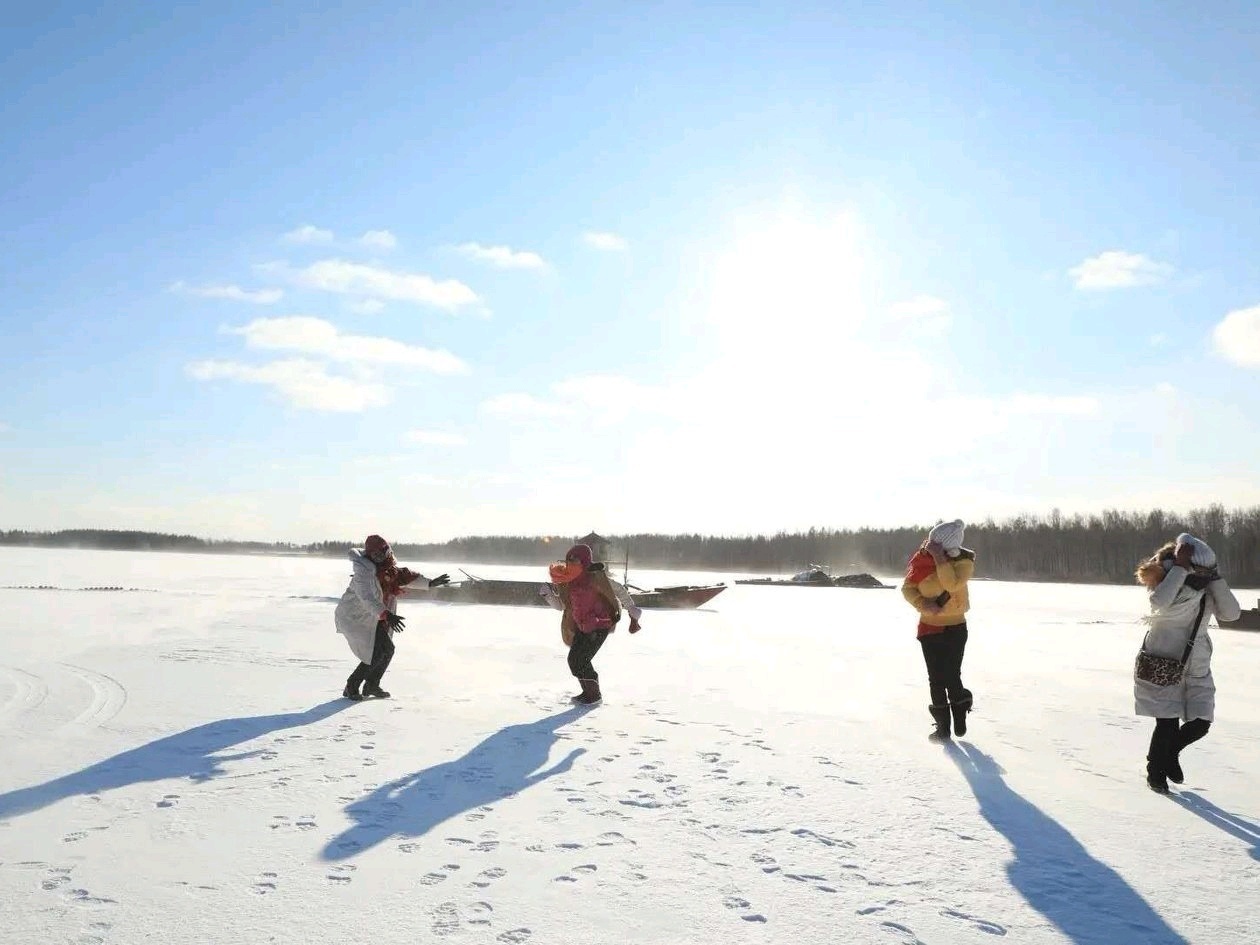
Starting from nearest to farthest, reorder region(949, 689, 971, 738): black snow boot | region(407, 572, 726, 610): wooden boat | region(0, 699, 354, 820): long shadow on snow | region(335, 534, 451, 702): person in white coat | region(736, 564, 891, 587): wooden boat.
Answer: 1. region(0, 699, 354, 820): long shadow on snow
2. region(949, 689, 971, 738): black snow boot
3. region(335, 534, 451, 702): person in white coat
4. region(407, 572, 726, 610): wooden boat
5. region(736, 564, 891, 587): wooden boat

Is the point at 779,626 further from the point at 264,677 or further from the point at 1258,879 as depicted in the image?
the point at 1258,879

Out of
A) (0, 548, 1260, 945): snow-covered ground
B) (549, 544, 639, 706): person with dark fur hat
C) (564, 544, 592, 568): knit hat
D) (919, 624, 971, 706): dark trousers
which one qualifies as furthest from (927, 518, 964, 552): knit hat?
(564, 544, 592, 568): knit hat

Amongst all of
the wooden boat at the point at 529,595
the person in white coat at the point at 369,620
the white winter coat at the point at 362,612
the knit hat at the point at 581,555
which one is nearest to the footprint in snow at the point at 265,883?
the person in white coat at the point at 369,620

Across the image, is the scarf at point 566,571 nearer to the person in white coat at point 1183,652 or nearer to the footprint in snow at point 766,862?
the footprint in snow at point 766,862

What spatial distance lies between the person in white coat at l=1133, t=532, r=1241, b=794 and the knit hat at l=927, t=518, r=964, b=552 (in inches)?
56.0

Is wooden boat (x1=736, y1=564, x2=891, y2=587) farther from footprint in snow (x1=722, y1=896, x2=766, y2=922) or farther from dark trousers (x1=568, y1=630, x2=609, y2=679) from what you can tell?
footprint in snow (x1=722, y1=896, x2=766, y2=922)

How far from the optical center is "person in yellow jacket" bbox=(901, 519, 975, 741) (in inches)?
248

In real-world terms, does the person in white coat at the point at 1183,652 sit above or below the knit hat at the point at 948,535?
below

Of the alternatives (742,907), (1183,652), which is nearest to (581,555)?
(1183,652)

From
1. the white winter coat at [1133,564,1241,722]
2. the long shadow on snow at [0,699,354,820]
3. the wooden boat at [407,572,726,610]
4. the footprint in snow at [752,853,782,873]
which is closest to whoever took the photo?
the footprint in snow at [752,853,782,873]

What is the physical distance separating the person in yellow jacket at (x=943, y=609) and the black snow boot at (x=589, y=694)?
305 centimetres

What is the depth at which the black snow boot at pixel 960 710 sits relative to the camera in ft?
21.5

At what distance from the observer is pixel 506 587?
26.8 meters

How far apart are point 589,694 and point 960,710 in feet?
10.9
